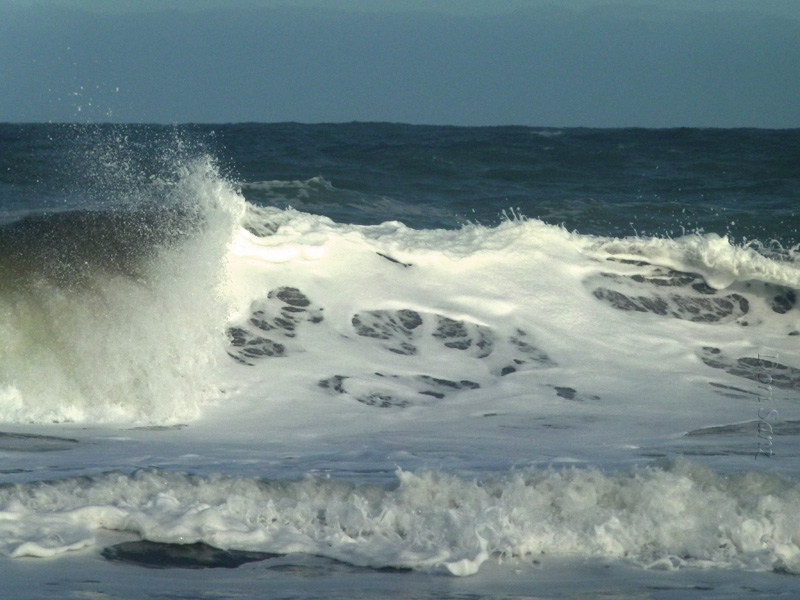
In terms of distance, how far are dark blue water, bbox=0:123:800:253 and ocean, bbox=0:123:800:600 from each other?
0.18m

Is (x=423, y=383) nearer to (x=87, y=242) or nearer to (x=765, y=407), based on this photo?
(x=765, y=407)

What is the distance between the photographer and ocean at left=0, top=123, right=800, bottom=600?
4113mm

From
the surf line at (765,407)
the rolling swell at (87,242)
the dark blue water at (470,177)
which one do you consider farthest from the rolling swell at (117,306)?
the surf line at (765,407)

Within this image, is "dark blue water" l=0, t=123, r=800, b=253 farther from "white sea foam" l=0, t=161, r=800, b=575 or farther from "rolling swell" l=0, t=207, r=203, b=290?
"white sea foam" l=0, t=161, r=800, b=575

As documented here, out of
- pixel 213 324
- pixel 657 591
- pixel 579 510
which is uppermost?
pixel 213 324

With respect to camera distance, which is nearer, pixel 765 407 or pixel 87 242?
pixel 765 407

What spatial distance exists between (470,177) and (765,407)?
1085 cm

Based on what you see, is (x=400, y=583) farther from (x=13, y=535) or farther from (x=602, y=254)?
(x=602, y=254)

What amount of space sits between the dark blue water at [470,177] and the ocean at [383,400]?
18cm

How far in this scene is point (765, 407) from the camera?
7.52 m

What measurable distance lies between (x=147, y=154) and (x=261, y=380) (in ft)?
35.3

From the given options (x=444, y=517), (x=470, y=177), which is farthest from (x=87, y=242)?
(x=470, y=177)

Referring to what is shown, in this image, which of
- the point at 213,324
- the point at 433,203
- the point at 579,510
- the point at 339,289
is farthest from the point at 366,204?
the point at 579,510

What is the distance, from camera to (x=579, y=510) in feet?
14.8
